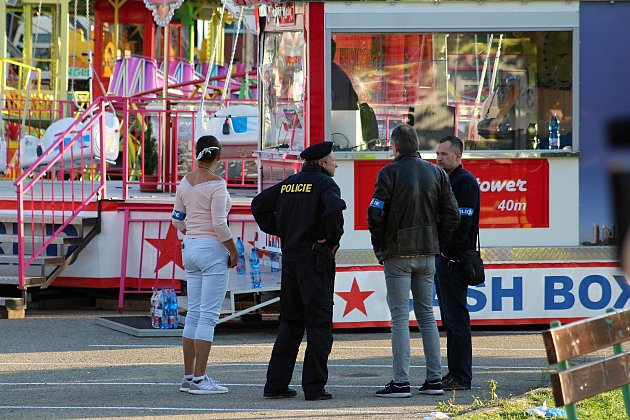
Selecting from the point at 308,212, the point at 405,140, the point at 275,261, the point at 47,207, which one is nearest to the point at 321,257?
the point at 308,212

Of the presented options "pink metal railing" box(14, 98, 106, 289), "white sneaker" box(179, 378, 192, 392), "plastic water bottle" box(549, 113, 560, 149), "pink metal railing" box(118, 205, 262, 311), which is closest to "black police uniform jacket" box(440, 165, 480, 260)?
"white sneaker" box(179, 378, 192, 392)

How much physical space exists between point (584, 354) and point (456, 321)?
115 inches

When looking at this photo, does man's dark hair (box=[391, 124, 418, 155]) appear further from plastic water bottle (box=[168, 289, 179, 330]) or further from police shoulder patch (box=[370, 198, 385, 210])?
plastic water bottle (box=[168, 289, 179, 330])

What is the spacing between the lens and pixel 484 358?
8.30 meters

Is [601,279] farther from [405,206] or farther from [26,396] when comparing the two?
[26,396]

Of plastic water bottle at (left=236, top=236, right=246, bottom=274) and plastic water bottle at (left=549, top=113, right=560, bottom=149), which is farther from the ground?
plastic water bottle at (left=549, top=113, right=560, bottom=149)

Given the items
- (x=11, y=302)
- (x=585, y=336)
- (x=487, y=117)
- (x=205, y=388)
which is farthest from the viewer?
(x=11, y=302)

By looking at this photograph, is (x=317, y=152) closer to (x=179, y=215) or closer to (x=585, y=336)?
(x=179, y=215)

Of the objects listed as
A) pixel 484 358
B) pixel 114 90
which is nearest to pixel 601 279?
pixel 484 358

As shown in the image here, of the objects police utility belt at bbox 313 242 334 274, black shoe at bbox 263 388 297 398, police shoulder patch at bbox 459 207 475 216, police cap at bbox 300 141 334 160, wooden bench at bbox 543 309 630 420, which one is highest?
police cap at bbox 300 141 334 160

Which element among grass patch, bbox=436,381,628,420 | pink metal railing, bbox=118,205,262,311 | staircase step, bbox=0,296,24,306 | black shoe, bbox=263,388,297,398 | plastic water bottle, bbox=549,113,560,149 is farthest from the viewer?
pink metal railing, bbox=118,205,262,311

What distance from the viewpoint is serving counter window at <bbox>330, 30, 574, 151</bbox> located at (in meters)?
9.62

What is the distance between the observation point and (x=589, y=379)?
3715 mm

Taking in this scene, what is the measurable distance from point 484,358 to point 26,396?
3.61 metres
